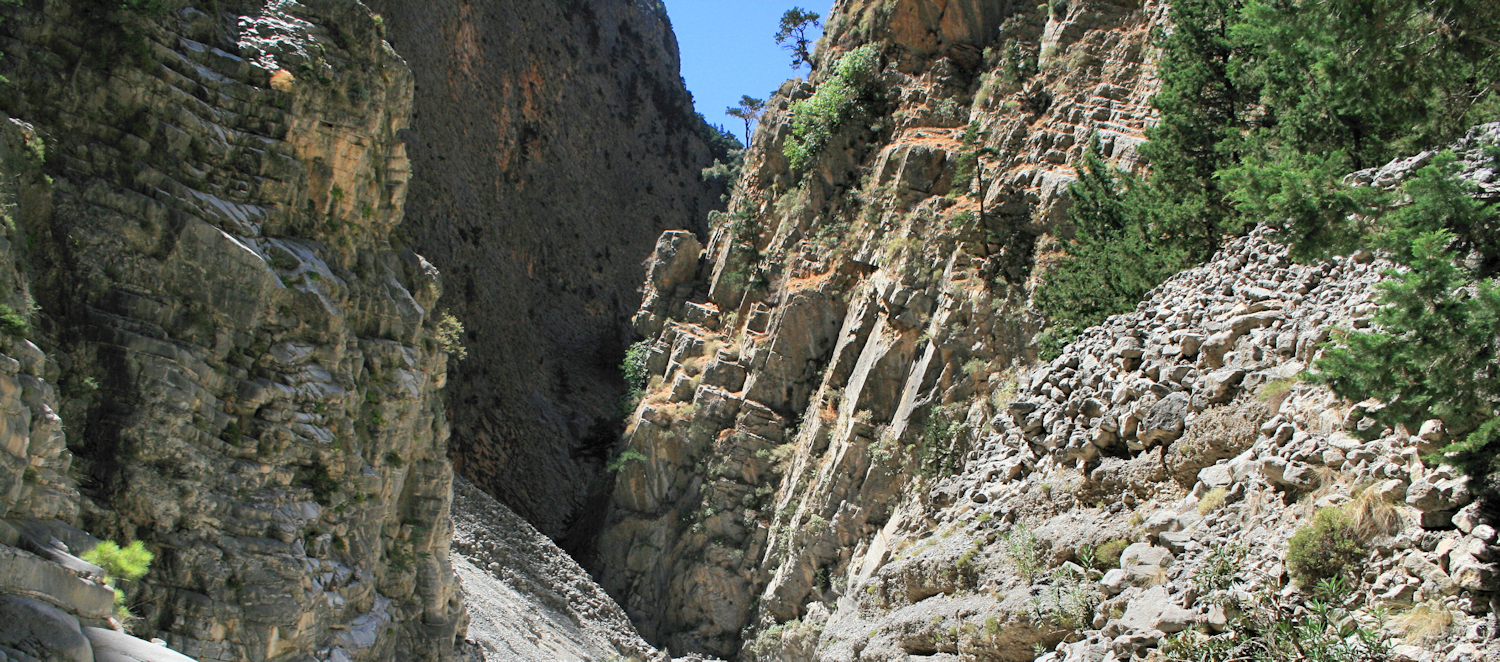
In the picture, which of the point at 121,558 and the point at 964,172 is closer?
the point at 121,558

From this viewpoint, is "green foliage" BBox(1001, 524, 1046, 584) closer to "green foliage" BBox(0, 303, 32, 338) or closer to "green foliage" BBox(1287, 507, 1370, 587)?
"green foliage" BBox(1287, 507, 1370, 587)

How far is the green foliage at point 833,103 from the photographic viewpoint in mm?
33050

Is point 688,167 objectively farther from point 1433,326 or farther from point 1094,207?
point 1433,326

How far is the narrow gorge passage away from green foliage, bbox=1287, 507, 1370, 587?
0.04m

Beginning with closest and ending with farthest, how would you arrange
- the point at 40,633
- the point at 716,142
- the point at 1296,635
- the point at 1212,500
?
the point at 40,633 → the point at 1296,635 → the point at 1212,500 → the point at 716,142

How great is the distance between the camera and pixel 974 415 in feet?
72.6

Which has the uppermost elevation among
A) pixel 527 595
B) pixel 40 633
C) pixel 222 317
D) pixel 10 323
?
pixel 222 317

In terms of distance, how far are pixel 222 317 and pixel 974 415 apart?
15.8 meters

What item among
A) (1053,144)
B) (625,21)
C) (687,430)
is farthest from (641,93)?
(1053,144)

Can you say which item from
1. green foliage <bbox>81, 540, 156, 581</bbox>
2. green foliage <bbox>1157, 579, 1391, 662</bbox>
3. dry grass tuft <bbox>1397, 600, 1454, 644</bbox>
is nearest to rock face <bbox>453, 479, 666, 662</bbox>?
green foliage <bbox>81, 540, 156, 581</bbox>

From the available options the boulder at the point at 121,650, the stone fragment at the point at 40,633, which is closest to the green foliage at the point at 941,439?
the boulder at the point at 121,650

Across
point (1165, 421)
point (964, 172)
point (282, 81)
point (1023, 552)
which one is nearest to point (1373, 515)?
point (1165, 421)

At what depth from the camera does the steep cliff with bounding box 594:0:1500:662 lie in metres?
10.5

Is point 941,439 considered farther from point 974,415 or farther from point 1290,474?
point 1290,474
